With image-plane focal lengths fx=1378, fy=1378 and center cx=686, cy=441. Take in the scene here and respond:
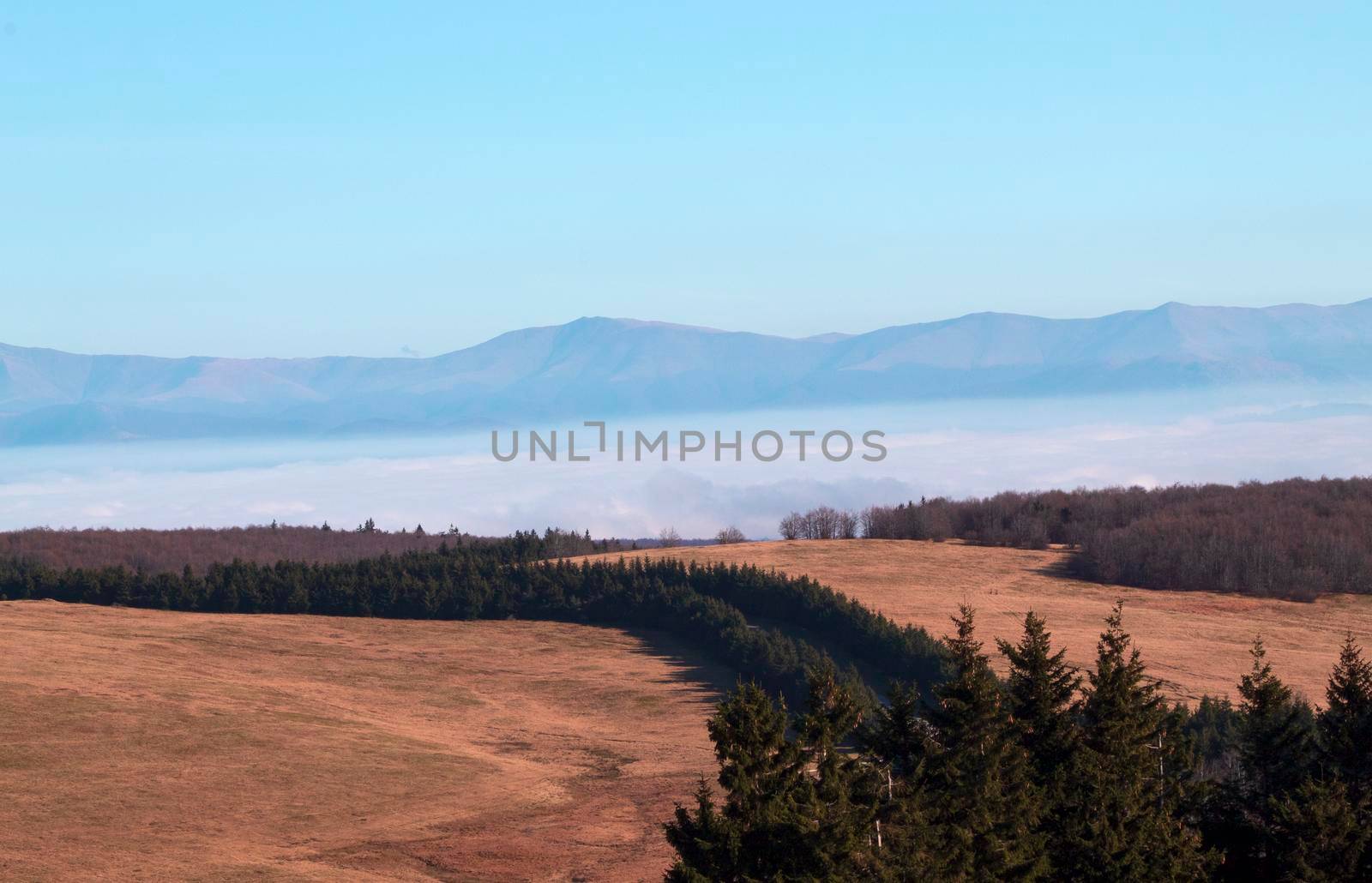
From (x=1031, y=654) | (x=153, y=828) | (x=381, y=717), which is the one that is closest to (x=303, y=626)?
(x=381, y=717)

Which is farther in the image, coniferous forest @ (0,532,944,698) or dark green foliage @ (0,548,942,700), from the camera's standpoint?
dark green foliage @ (0,548,942,700)

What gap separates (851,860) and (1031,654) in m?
8.41

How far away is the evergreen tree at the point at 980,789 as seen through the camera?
26.9 metres

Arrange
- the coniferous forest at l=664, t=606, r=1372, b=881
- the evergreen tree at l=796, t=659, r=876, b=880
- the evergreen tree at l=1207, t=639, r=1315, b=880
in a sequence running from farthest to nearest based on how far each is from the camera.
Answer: the evergreen tree at l=1207, t=639, r=1315, b=880 → the coniferous forest at l=664, t=606, r=1372, b=881 → the evergreen tree at l=796, t=659, r=876, b=880

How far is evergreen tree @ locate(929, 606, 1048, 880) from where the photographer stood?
26.9 metres

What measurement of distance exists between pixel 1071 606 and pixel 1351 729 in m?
62.1

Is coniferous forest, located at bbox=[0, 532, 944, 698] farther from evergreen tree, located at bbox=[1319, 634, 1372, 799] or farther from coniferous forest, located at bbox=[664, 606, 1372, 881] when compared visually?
coniferous forest, located at bbox=[664, 606, 1372, 881]

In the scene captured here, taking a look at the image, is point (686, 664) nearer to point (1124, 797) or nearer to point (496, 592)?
point (496, 592)

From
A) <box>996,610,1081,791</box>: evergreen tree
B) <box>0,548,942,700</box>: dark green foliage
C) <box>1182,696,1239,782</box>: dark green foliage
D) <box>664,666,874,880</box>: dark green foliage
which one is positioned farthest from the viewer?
<box>0,548,942,700</box>: dark green foliage

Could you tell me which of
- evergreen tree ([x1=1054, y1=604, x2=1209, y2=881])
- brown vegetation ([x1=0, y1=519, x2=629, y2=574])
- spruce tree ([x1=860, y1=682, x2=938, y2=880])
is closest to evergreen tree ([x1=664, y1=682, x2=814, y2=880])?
spruce tree ([x1=860, y1=682, x2=938, y2=880])

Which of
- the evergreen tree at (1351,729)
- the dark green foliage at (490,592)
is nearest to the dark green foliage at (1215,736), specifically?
the evergreen tree at (1351,729)

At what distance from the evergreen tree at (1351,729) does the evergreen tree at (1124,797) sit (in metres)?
3.45

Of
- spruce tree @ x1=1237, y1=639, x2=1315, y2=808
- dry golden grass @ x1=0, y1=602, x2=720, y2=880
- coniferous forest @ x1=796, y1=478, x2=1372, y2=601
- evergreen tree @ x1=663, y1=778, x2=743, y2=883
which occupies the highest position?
coniferous forest @ x1=796, y1=478, x2=1372, y2=601

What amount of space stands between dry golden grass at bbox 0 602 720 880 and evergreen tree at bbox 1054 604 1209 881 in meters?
16.9
